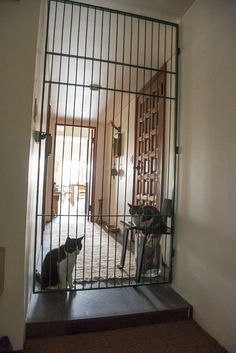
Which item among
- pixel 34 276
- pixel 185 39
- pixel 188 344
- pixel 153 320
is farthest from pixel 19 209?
pixel 185 39

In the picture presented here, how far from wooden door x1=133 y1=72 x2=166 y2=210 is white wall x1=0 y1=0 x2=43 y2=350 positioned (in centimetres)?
130

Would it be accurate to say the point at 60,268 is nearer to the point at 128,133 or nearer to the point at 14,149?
the point at 14,149

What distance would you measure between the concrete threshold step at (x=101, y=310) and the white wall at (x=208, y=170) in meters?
0.20

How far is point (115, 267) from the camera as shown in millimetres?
2568

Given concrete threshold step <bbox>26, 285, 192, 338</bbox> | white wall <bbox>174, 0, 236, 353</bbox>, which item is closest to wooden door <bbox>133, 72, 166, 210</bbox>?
white wall <bbox>174, 0, 236, 353</bbox>

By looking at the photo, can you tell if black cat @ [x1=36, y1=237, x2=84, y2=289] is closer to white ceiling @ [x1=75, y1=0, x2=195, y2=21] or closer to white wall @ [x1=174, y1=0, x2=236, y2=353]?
white wall @ [x1=174, y1=0, x2=236, y2=353]

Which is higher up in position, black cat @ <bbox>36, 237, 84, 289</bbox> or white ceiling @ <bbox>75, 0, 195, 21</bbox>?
white ceiling @ <bbox>75, 0, 195, 21</bbox>

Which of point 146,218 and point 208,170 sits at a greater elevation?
point 208,170

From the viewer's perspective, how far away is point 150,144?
3.15m

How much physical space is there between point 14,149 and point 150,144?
196 centimetres

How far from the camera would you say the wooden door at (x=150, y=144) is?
281cm

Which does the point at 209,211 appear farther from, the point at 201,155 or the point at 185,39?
the point at 185,39

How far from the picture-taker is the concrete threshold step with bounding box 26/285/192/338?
1.67 meters

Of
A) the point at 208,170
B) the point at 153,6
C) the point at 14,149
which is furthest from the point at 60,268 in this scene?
the point at 153,6
